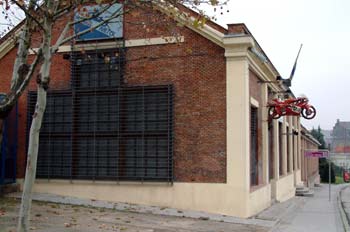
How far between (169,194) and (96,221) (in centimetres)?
433

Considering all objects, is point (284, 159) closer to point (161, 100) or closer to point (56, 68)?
point (161, 100)

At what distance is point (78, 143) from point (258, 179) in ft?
24.4

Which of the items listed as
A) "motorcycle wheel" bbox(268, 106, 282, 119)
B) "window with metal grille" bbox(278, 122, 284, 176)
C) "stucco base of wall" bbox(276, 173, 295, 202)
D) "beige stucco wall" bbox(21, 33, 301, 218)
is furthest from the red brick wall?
"window with metal grille" bbox(278, 122, 284, 176)

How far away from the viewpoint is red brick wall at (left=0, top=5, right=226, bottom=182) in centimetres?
1683

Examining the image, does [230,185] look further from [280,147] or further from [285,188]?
[285,188]

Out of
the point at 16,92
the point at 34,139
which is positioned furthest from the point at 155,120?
the point at 34,139

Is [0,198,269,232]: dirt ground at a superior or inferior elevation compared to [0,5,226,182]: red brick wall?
inferior

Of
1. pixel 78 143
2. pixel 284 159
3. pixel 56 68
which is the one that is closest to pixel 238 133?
pixel 78 143

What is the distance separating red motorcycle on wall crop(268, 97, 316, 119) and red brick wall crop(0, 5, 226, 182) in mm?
5308

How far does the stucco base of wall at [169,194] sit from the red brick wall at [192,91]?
39 cm

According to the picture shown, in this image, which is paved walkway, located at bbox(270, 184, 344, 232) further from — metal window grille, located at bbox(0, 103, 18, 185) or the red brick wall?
metal window grille, located at bbox(0, 103, 18, 185)

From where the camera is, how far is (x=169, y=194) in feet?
56.4

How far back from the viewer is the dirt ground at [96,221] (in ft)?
40.2

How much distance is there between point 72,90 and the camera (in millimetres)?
18875
